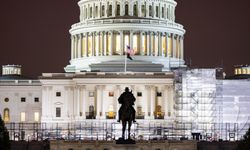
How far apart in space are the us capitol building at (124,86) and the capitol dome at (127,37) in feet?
0.51

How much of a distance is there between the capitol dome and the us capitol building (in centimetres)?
16

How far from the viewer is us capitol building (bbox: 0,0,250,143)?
149625 mm

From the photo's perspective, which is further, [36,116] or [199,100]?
[36,116]

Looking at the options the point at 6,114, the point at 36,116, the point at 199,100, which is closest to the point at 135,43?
the point at 36,116

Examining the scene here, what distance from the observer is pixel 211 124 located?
149250mm

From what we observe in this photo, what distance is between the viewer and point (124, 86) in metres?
162

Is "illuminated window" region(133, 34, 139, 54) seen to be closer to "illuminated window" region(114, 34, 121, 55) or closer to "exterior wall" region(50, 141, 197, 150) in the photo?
"illuminated window" region(114, 34, 121, 55)

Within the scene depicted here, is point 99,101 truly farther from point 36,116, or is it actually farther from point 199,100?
point 199,100

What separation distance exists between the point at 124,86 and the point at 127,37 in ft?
50.8

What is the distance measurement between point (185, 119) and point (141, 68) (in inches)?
786

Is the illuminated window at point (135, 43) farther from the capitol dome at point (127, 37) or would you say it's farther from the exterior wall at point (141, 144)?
the exterior wall at point (141, 144)

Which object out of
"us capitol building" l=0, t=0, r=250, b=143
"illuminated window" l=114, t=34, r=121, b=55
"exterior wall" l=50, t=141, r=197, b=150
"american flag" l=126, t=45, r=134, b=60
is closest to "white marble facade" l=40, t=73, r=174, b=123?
"us capitol building" l=0, t=0, r=250, b=143

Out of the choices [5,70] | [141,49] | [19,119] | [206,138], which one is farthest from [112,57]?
[206,138]

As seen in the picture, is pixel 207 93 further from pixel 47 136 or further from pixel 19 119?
pixel 19 119
